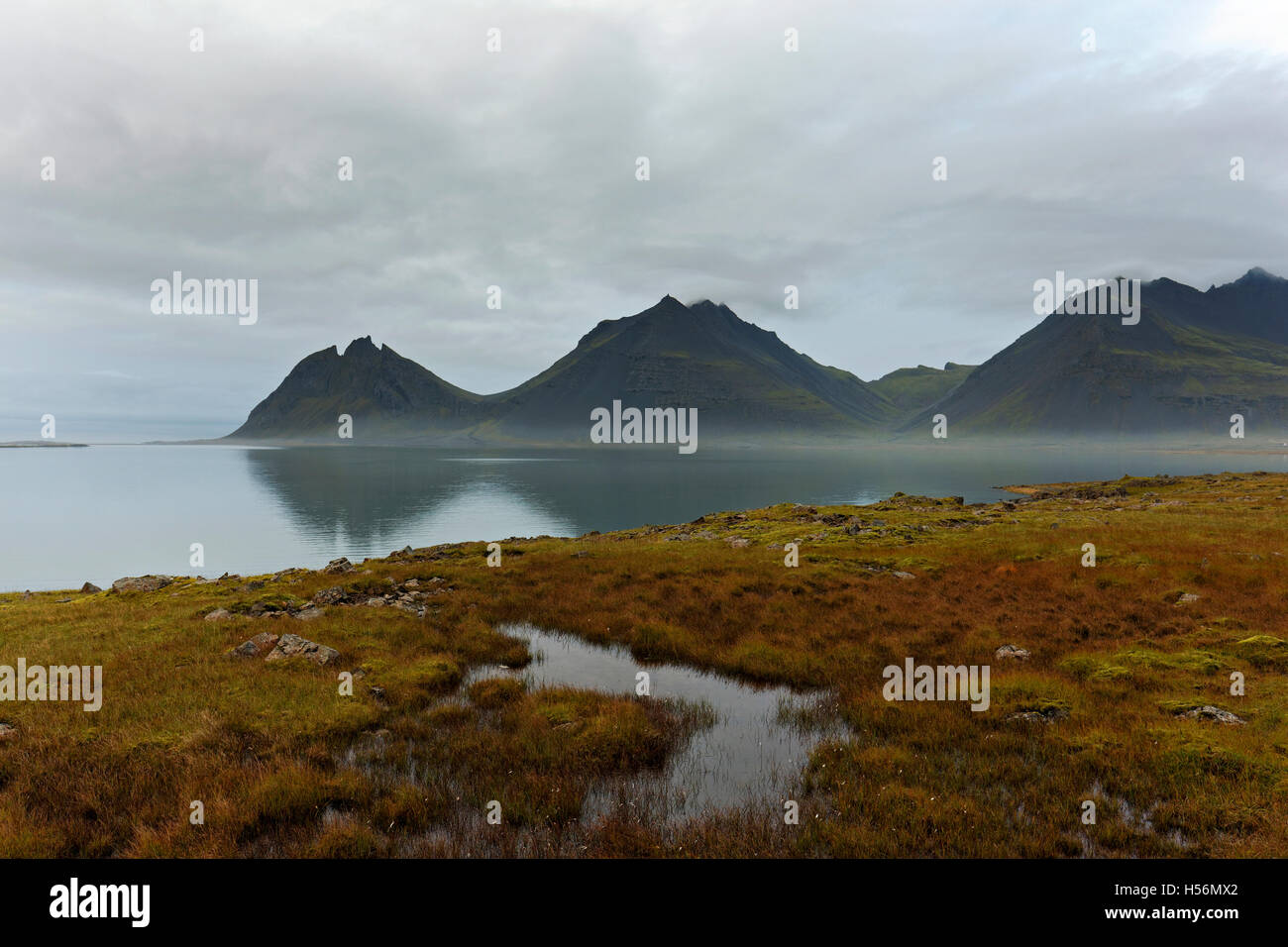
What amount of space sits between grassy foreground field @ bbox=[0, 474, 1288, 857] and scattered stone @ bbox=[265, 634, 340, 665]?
51 cm

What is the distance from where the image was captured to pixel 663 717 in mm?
15000

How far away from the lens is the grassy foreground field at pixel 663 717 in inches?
384

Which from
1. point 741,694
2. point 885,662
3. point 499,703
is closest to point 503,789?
point 499,703

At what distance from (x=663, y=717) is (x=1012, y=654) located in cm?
1211

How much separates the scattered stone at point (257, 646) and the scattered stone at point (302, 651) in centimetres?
41

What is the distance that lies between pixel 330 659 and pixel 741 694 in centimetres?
1276

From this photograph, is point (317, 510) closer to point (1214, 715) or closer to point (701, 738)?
point (701, 738)

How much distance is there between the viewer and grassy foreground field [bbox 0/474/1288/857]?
9742 millimetres

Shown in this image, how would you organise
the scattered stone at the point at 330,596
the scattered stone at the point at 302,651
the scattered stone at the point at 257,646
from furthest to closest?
the scattered stone at the point at 330,596 → the scattered stone at the point at 257,646 → the scattered stone at the point at 302,651

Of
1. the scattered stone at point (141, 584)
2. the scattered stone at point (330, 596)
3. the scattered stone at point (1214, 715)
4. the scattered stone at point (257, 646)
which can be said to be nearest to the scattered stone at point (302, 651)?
the scattered stone at point (257, 646)

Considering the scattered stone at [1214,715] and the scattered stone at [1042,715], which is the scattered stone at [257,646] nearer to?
the scattered stone at [1042,715]

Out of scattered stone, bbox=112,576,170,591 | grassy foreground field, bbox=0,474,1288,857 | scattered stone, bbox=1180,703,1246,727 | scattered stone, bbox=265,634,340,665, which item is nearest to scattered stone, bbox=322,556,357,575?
grassy foreground field, bbox=0,474,1288,857
